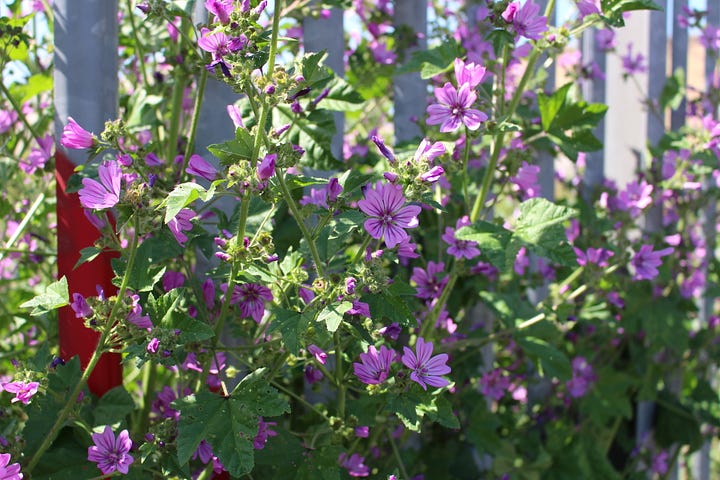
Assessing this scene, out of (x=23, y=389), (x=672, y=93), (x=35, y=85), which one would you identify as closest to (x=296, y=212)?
(x=23, y=389)

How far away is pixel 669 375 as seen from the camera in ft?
10.9

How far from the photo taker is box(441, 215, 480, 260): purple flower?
5.88ft

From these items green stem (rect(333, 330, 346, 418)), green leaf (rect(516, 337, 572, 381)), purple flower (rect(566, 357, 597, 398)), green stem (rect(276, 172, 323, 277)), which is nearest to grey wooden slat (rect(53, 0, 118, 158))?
green stem (rect(276, 172, 323, 277))

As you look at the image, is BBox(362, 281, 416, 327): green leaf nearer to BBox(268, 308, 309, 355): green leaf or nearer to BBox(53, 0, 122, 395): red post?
BBox(268, 308, 309, 355): green leaf

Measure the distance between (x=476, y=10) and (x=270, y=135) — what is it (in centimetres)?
160

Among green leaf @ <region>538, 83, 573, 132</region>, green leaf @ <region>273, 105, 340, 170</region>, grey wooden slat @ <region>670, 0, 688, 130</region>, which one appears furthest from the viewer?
grey wooden slat @ <region>670, 0, 688, 130</region>

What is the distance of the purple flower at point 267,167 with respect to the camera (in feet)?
4.05

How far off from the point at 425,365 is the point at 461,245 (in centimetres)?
41

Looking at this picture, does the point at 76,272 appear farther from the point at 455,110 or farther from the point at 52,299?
the point at 455,110

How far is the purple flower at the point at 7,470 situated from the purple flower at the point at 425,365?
680 millimetres

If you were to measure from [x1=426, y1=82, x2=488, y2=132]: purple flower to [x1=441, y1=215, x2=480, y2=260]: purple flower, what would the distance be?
29 centimetres

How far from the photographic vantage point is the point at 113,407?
163cm

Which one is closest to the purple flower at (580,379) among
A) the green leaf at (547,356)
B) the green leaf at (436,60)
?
the green leaf at (547,356)

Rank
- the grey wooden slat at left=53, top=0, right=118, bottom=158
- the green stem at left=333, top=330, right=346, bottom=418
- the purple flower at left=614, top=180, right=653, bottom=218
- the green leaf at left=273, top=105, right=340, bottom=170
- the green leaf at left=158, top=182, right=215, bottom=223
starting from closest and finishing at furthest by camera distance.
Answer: the green leaf at left=158, top=182, right=215, bottom=223, the green stem at left=333, top=330, right=346, bottom=418, the grey wooden slat at left=53, top=0, right=118, bottom=158, the green leaf at left=273, top=105, right=340, bottom=170, the purple flower at left=614, top=180, right=653, bottom=218
